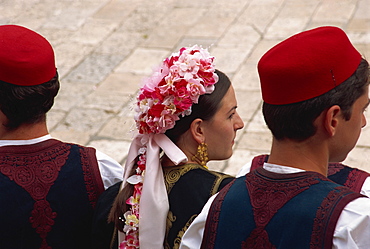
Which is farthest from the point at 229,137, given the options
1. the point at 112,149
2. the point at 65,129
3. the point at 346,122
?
the point at 65,129

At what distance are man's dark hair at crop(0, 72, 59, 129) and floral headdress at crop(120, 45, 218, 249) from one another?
0.39 m

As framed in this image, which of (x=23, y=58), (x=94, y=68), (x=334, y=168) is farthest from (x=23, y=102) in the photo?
(x=94, y=68)

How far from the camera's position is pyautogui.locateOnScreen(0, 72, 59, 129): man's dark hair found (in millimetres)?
2363

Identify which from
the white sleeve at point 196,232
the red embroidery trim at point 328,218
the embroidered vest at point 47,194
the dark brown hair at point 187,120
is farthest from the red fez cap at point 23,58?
the red embroidery trim at point 328,218

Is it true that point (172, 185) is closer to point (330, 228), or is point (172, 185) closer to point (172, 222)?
point (172, 222)

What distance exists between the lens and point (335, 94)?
1753mm

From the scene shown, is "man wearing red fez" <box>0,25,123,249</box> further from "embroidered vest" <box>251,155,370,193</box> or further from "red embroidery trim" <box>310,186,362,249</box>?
"red embroidery trim" <box>310,186,362,249</box>

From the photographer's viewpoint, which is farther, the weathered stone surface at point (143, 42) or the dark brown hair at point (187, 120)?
the weathered stone surface at point (143, 42)

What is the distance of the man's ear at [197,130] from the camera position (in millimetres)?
2344

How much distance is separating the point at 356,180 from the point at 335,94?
515 millimetres

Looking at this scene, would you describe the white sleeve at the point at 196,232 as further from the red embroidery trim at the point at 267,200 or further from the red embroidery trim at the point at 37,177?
the red embroidery trim at the point at 37,177

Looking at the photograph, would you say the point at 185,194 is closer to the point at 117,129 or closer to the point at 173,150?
the point at 173,150

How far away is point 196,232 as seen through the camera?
1949 millimetres

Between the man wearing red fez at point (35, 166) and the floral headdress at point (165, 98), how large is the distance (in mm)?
259
